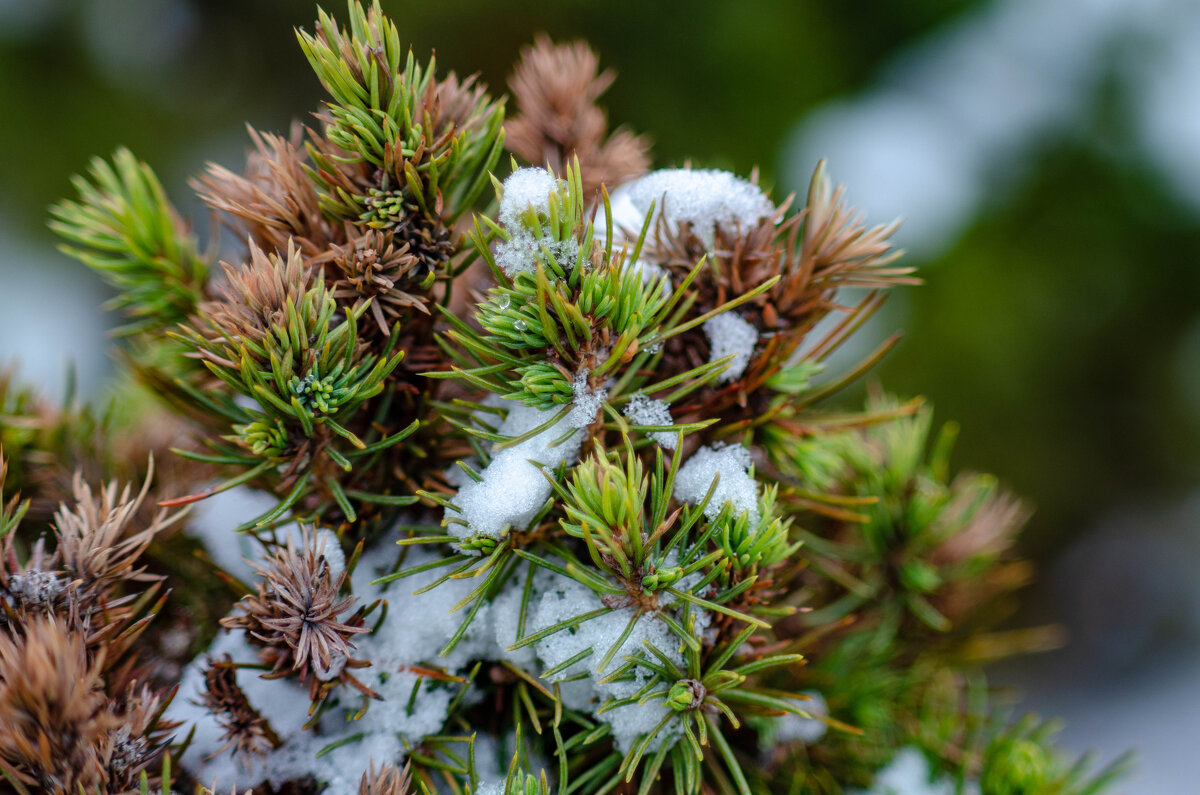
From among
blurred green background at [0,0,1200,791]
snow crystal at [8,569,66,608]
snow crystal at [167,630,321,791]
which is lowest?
snow crystal at [167,630,321,791]

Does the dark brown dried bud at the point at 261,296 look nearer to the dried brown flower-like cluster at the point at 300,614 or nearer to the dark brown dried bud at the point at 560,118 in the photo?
the dried brown flower-like cluster at the point at 300,614

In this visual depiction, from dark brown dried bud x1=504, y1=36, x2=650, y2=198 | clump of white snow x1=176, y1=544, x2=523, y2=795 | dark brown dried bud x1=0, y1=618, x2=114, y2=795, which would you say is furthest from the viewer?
dark brown dried bud x1=504, y1=36, x2=650, y2=198

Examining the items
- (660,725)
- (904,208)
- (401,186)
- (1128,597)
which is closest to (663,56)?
(904,208)

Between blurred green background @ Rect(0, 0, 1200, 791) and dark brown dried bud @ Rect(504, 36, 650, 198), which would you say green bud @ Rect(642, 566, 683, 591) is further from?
blurred green background @ Rect(0, 0, 1200, 791)

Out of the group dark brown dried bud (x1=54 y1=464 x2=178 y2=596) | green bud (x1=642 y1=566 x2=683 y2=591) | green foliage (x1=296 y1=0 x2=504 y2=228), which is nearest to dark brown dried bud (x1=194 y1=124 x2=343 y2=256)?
green foliage (x1=296 y1=0 x2=504 y2=228)

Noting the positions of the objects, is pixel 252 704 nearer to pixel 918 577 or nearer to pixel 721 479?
pixel 721 479

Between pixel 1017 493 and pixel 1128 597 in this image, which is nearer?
pixel 1017 493

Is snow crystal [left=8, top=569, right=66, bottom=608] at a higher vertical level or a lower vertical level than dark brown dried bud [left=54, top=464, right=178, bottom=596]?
lower

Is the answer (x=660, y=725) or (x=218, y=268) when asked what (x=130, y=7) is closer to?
(x=218, y=268)
